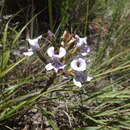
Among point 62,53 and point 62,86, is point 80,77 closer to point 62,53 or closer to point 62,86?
point 62,53

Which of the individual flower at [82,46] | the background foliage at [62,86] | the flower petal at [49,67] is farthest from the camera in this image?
the background foliage at [62,86]

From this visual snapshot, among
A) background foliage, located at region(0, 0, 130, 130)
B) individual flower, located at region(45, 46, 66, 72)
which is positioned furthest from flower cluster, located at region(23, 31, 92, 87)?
background foliage, located at region(0, 0, 130, 130)

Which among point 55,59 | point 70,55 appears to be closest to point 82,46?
point 70,55

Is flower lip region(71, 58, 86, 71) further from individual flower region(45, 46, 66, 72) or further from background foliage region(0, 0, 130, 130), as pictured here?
background foliage region(0, 0, 130, 130)

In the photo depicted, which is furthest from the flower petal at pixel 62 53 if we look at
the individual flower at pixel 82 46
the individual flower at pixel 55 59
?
the individual flower at pixel 82 46

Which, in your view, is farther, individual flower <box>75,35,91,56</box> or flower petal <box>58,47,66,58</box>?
individual flower <box>75,35,91,56</box>

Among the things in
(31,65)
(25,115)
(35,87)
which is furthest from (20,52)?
(25,115)

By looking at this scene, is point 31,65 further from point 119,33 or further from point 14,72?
point 119,33

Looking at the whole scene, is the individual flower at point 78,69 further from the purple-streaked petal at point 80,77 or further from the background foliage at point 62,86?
the background foliage at point 62,86
